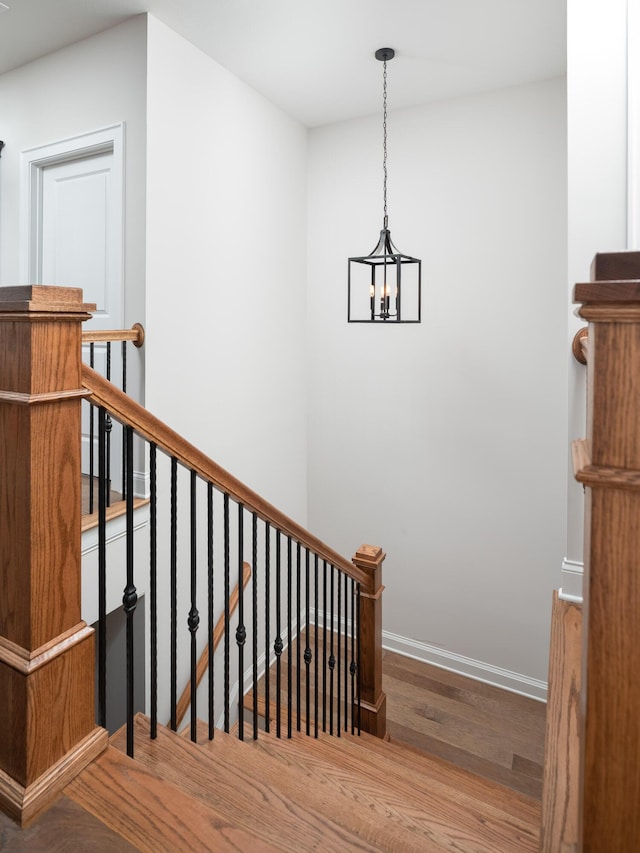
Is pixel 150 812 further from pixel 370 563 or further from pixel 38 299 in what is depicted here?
pixel 370 563

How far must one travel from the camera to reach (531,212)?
3617mm

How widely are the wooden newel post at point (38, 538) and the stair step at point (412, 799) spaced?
2.76 feet

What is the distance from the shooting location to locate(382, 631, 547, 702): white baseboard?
3844 millimetres

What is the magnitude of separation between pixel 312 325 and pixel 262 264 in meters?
0.76

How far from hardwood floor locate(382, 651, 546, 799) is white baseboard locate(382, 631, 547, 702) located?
0.13 feet

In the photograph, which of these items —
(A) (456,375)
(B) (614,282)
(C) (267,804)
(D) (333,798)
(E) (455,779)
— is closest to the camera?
(B) (614,282)

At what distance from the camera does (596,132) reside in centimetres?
193

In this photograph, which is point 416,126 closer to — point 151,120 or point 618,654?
point 151,120

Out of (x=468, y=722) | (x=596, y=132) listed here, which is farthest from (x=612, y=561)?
(x=468, y=722)

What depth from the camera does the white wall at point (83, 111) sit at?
2887 mm

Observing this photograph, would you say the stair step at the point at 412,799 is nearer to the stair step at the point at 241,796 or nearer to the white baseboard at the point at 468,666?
the stair step at the point at 241,796

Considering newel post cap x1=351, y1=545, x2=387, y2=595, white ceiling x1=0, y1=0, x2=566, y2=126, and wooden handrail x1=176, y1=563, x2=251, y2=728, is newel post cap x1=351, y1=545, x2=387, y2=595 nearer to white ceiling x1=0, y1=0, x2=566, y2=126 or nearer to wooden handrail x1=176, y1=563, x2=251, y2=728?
wooden handrail x1=176, y1=563, x2=251, y2=728

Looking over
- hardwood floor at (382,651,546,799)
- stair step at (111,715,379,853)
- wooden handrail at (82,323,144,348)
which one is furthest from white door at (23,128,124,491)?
hardwood floor at (382,651,546,799)

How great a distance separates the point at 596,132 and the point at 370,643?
7.58 ft
